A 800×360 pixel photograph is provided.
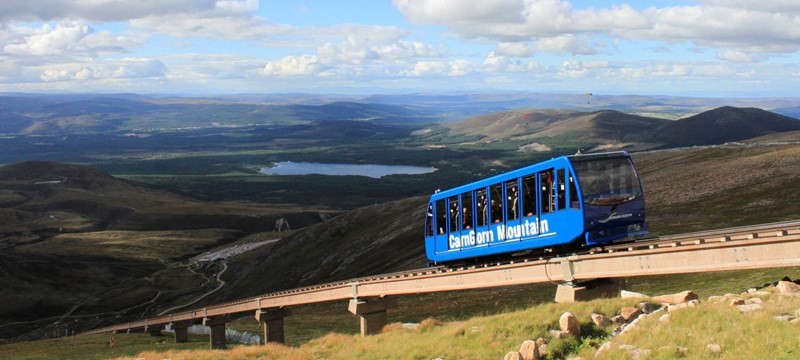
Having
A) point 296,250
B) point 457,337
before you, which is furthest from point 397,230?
point 457,337

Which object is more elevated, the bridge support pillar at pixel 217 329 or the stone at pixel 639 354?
the stone at pixel 639 354

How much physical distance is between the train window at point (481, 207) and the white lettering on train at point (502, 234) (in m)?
0.57

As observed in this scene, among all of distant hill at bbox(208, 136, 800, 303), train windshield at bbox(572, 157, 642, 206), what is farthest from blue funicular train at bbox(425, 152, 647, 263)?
distant hill at bbox(208, 136, 800, 303)

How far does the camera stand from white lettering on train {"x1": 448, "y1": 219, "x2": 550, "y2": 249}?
112 ft

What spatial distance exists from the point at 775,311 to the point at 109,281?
138 metres

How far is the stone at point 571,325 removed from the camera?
24.7 m

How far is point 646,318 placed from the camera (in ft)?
78.7

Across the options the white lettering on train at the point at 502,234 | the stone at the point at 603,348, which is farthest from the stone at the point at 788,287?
the white lettering on train at the point at 502,234

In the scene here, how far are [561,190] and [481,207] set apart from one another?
718 centimetres

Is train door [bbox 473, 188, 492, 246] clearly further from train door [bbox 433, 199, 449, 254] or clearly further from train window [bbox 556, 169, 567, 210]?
train window [bbox 556, 169, 567, 210]

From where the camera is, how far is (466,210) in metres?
41.2

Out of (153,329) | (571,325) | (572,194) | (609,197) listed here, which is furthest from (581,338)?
(153,329)

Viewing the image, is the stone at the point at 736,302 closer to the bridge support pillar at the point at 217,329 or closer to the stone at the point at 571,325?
the stone at the point at 571,325

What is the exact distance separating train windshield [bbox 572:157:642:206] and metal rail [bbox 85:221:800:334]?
2210 millimetres
